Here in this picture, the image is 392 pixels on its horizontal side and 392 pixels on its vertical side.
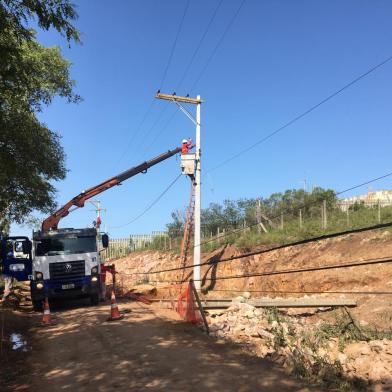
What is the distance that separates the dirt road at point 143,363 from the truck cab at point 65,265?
197 inches

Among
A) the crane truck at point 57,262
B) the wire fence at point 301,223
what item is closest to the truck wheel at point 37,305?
the crane truck at point 57,262

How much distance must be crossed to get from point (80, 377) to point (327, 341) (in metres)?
5.88

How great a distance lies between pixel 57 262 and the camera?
18.0 m

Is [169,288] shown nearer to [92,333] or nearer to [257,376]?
[92,333]

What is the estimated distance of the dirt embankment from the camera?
15071 millimetres

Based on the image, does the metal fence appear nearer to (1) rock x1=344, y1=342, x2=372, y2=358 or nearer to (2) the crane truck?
(2) the crane truck

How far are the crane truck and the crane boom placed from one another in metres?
2.28

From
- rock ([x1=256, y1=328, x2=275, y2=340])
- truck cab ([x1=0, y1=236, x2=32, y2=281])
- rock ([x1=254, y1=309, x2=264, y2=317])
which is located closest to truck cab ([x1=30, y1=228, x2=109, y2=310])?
truck cab ([x1=0, y1=236, x2=32, y2=281])

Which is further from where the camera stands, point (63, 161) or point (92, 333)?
point (63, 161)

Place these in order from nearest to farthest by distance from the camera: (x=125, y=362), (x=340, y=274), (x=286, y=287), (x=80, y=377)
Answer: (x=80, y=377)
(x=125, y=362)
(x=340, y=274)
(x=286, y=287)

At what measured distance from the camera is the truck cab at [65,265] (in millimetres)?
17938

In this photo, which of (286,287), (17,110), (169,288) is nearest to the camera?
(17,110)

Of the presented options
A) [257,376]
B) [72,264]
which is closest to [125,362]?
[257,376]

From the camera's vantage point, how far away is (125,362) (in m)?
8.68
